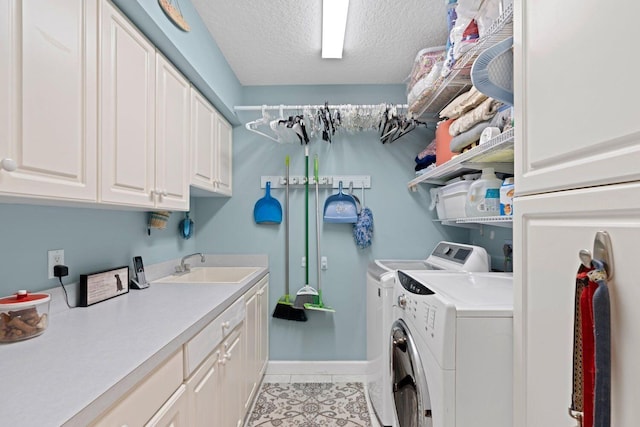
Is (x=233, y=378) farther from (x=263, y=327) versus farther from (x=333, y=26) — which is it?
(x=333, y=26)

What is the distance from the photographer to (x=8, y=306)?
0.95 meters

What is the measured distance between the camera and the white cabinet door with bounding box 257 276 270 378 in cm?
232

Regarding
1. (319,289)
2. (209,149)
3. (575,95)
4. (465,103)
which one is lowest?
(319,289)

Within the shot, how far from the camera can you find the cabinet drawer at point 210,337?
112cm

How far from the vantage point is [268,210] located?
2666mm

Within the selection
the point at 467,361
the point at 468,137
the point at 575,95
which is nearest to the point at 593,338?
the point at 575,95

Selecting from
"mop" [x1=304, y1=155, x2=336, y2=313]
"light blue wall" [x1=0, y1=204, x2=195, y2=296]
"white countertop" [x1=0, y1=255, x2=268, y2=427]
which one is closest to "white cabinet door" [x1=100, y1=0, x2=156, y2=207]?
"light blue wall" [x1=0, y1=204, x2=195, y2=296]

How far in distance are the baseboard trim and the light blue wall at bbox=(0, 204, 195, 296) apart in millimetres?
1392

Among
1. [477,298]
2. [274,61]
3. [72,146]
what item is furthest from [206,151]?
[477,298]

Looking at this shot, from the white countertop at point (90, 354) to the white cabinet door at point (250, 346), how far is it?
1.70ft

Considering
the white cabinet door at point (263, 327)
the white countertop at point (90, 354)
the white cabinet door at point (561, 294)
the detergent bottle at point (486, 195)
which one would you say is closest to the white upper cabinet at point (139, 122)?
the white countertop at point (90, 354)

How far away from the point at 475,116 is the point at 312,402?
6.90 feet

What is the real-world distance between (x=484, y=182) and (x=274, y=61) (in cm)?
167

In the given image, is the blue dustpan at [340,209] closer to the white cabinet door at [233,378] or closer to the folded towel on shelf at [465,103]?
the folded towel on shelf at [465,103]
